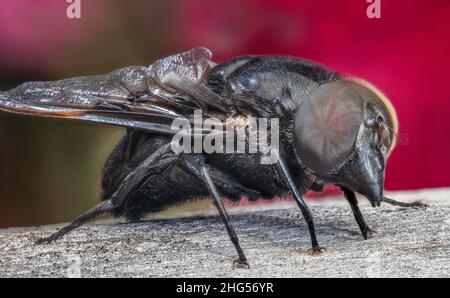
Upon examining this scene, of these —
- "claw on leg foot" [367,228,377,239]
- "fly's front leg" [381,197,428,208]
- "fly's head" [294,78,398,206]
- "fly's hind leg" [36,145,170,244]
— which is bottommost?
"fly's front leg" [381,197,428,208]

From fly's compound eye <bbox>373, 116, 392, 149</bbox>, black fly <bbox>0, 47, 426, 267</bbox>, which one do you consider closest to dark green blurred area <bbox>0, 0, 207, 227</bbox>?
black fly <bbox>0, 47, 426, 267</bbox>

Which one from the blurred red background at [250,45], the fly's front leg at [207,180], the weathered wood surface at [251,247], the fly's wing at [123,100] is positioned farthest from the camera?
the blurred red background at [250,45]

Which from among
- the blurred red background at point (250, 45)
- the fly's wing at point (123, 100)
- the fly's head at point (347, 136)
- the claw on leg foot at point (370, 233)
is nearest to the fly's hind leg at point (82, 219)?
the fly's wing at point (123, 100)

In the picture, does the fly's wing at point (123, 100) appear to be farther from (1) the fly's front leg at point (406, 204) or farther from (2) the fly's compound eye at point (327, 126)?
(1) the fly's front leg at point (406, 204)

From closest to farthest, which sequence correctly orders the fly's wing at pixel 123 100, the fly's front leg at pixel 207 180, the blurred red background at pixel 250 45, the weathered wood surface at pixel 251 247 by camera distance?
the weathered wood surface at pixel 251 247
the fly's front leg at pixel 207 180
the fly's wing at pixel 123 100
the blurred red background at pixel 250 45

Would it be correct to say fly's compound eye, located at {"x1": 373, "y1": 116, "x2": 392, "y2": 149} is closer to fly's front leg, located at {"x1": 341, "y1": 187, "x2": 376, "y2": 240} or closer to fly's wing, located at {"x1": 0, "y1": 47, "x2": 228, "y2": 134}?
fly's front leg, located at {"x1": 341, "y1": 187, "x2": 376, "y2": 240}

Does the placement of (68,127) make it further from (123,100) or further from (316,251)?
(316,251)
